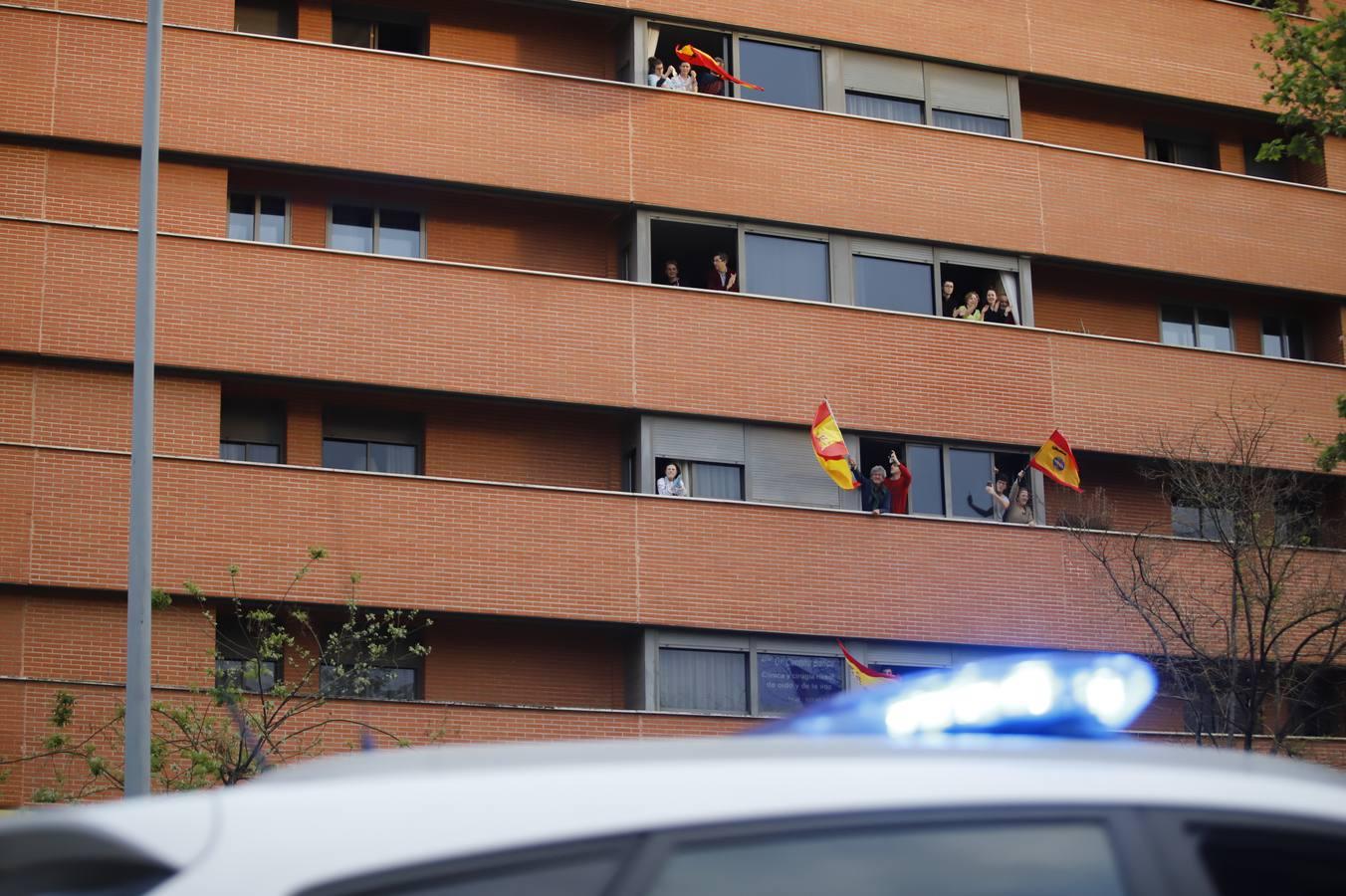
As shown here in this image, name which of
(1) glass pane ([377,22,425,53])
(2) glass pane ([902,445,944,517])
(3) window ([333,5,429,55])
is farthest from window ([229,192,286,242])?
(2) glass pane ([902,445,944,517])

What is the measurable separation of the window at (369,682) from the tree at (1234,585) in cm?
890

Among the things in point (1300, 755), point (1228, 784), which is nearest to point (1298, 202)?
point (1300, 755)

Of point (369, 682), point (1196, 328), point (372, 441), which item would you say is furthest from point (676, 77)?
point (369, 682)

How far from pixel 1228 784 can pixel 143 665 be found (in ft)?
41.2

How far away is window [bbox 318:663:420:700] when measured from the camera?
20109 millimetres

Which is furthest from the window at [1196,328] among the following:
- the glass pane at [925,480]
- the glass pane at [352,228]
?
the glass pane at [352,228]

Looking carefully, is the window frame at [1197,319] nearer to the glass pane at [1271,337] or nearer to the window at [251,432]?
the glass pane at [1271,337]

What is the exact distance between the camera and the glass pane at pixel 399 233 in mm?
23766

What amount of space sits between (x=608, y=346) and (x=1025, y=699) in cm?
2070

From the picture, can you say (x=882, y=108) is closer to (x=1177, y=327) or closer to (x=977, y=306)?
(x=977, y=306)

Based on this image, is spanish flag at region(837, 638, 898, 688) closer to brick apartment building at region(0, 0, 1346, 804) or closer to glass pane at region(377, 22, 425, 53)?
brick apartment building at region(0, 0, 1346, 804)

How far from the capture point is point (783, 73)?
84.1 feet

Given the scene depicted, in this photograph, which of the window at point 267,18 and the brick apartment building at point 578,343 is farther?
the window at point 267,18

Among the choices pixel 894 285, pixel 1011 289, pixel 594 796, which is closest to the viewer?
pixel 594 796
